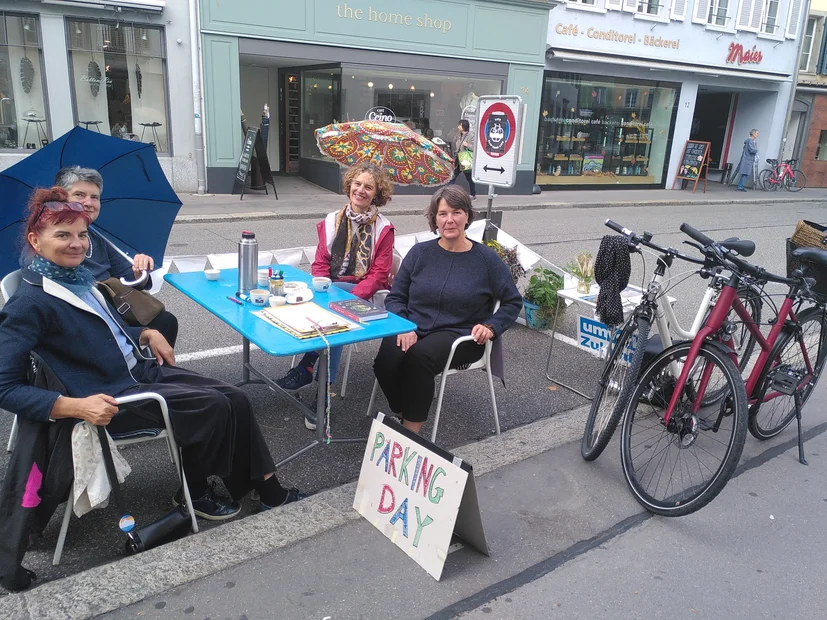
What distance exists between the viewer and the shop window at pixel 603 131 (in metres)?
17.5

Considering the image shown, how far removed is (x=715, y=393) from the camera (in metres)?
3.64

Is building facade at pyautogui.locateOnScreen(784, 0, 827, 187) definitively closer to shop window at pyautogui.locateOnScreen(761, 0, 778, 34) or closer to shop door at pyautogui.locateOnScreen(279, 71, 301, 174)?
shop window at pyautogui.locateOnScreen(761, 0, 778, 34)

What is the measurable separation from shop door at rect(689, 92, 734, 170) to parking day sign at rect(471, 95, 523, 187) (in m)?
19.5

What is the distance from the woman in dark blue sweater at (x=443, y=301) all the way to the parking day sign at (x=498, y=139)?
6.73ft

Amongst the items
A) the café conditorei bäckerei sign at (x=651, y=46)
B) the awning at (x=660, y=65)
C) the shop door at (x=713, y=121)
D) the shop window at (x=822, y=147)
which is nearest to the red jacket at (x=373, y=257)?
the awning at (x=660, y=65)

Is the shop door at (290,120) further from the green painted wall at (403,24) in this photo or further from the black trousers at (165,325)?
the black trousers at (165,325)

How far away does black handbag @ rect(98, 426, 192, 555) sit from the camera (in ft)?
8.33

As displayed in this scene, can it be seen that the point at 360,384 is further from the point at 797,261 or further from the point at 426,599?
the point at 797,261

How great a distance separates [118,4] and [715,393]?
12.0m

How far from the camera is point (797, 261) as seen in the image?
384 centimetres

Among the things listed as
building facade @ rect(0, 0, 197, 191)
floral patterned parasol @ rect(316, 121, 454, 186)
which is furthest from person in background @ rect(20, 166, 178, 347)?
building facade @ rect(0, 0, 197, 191)

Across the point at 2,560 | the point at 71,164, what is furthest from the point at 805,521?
the point at 71,164

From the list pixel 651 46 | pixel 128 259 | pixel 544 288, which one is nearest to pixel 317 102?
pixel 651 46

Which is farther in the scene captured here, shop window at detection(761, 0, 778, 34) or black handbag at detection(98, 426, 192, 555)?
shop window at detection(761, 0, 778, 34)
